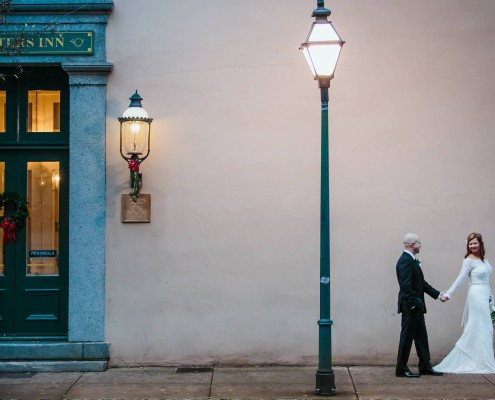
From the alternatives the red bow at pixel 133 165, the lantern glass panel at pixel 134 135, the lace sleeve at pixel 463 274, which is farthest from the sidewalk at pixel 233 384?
the lantern glass panel at pixel 134 135

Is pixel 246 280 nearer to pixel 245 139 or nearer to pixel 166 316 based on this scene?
pixel 166 316

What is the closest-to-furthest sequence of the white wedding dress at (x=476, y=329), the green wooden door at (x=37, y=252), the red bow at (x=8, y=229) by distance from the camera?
the white wedding dress at (x=476, y=329) < the red bow at (x=8, y=229) < the green wooden door at (x=37, y=252)

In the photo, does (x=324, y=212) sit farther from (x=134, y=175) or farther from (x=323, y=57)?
(x=134, y=175)

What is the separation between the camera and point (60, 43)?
473 inches

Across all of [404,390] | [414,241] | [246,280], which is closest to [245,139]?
[246,280]

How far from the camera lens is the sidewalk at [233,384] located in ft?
33.8

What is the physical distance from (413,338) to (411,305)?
0.46 m

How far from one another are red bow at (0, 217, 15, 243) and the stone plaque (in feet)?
5.12

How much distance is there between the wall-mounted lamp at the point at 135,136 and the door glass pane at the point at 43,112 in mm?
1163

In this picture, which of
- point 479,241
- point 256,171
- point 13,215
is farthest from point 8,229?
point 479,241

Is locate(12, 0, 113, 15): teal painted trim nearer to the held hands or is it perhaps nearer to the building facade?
the building facade

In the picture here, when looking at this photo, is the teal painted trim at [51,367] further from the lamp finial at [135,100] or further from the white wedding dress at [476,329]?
the white wedding dress at [476,329]

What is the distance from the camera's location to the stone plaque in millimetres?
12008

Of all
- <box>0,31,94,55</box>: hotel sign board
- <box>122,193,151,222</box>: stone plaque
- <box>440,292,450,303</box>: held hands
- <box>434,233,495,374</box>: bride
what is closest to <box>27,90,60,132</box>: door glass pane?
<box>0,31,94,55</box>: hotel sign board
